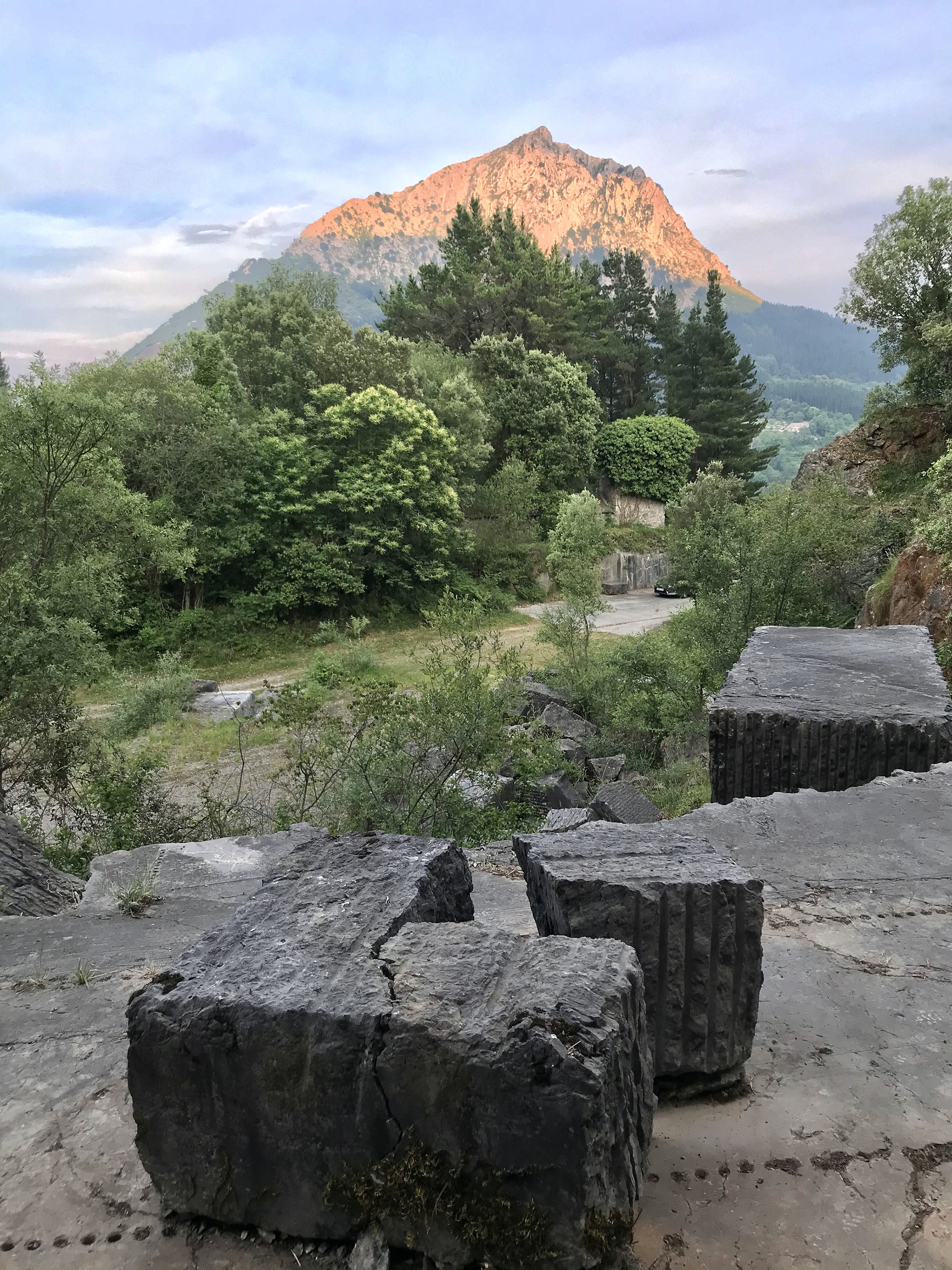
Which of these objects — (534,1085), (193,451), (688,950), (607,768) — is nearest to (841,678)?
(688,950)

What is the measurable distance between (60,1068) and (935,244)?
25.1m

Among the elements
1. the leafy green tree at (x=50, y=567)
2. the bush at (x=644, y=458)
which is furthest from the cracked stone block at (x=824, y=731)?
the bush at (x=644, y=458)

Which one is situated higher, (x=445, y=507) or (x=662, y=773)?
(x=445, y=507)

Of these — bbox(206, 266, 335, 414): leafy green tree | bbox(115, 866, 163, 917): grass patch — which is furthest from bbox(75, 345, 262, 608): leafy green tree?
bbox(115, 866, 163, 917): grass patch

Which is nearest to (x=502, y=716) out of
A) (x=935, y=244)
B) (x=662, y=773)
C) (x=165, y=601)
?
(x=662, y=773)

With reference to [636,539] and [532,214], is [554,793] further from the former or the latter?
[532,214]

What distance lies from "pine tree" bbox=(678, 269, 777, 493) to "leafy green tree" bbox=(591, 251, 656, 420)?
7.63ft

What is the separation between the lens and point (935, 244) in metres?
21.5

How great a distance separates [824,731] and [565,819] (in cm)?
401

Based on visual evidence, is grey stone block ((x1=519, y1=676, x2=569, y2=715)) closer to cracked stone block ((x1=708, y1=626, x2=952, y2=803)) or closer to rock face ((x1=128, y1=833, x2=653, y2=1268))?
cracked stone block ((x1=708, y1=626, x2=952, y2=803))

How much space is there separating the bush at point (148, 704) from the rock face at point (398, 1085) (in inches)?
602

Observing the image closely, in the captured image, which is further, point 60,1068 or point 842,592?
point 842,592

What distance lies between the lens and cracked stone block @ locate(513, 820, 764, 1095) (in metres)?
2.74

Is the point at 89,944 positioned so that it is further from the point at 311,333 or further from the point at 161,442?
the point at 311,333
